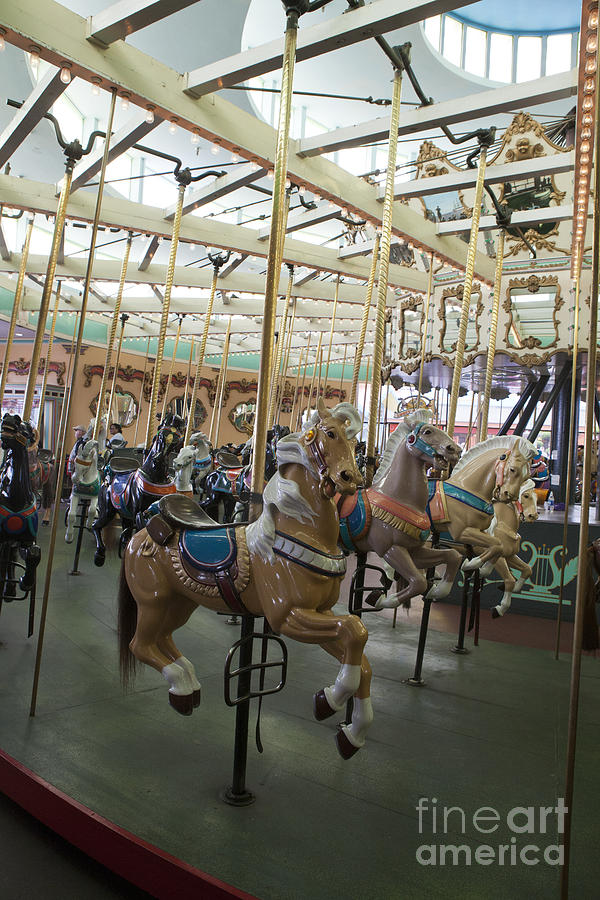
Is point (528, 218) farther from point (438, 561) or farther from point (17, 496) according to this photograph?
point (17, 496)

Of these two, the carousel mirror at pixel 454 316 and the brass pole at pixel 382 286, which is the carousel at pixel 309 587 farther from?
the carousel mirror at pixel 454 316

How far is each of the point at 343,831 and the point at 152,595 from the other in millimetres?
1120

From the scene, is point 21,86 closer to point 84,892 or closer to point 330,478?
point 330,478

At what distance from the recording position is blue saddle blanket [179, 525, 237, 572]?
7.73ft

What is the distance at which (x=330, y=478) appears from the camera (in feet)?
7.10

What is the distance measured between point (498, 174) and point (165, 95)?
2.94 metres

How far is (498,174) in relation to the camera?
17.7 ft

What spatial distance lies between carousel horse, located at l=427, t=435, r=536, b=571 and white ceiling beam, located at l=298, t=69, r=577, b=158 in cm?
240

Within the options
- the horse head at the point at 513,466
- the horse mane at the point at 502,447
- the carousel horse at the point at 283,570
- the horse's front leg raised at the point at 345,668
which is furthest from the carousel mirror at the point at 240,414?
the horse's front leg raised at the point at 345,668

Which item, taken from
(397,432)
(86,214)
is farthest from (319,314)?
(397,432)

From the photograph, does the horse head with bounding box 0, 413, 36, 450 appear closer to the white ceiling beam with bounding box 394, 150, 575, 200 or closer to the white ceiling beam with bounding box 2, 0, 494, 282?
the white ceiling beam with bounding box 2, 0, 494, 282

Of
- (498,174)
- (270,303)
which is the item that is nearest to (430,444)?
(270,303)

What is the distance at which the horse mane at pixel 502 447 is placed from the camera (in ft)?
14.8

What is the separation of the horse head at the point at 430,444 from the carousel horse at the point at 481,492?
108cm
